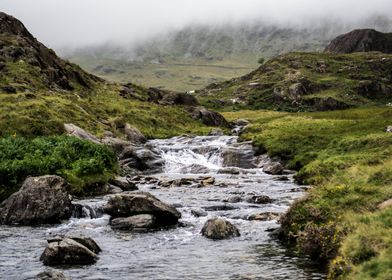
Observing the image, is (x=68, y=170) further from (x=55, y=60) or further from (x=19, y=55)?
(x=55, y=60)

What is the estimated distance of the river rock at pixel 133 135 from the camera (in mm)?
84750

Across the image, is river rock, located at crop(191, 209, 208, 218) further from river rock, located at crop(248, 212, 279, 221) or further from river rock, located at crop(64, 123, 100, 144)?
river rock, located at crop(64, 123, 100, 144)

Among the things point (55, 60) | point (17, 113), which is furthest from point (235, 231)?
point (55, 60)

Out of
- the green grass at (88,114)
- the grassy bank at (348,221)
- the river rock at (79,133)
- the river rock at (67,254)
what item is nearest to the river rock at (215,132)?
the green grass at (88,114)

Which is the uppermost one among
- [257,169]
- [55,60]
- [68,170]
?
[55,60]

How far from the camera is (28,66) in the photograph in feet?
339

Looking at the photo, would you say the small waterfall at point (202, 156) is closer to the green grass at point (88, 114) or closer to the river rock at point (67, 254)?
the green grass at point (88, 114)

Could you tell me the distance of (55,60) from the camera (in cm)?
12294

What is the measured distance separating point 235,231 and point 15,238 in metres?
12.8

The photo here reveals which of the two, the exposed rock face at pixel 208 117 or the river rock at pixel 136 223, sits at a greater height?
the river rock at pixel 136 223

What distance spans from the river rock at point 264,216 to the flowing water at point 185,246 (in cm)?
55

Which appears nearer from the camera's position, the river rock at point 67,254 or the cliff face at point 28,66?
the river rock at point 67,254

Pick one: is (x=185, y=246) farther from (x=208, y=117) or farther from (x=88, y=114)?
(x=208, y=117)

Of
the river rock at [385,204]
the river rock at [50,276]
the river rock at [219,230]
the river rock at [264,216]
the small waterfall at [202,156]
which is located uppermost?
the river rock at [385,204]
